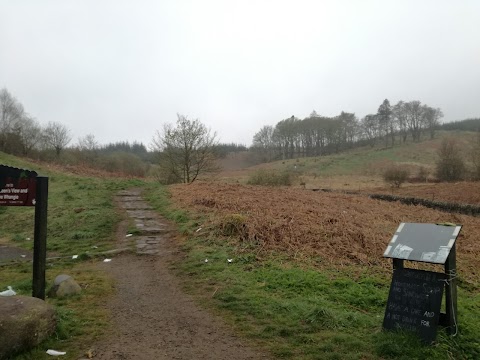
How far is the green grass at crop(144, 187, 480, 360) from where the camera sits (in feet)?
14.2

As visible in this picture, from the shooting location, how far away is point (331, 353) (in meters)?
4.17

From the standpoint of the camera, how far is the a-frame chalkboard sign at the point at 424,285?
177 inches

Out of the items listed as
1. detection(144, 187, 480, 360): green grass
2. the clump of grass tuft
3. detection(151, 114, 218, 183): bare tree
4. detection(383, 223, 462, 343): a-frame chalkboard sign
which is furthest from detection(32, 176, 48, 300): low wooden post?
detection(151, 114, 218, 183): bare tree

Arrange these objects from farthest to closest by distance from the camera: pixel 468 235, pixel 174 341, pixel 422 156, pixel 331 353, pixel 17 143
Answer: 1. pixel 422 156
2. pixel 17 143
3. pixel 468 235
4. pixel 174 341
5. pixel 331 353

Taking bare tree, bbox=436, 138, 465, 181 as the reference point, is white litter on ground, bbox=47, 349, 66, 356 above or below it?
below

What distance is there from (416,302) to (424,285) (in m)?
0.23

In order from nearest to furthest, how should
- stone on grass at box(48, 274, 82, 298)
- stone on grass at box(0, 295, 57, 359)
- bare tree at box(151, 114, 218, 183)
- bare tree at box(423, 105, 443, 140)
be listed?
stone on grass at box(0, 295, 57, 359) → stone on grass at box(48, 274, 82, 298) → bare tree at box(151, 114, 218, 183) → bare tree at box(423, 105, 443, 140)

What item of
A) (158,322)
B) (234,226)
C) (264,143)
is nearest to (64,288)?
(158,322)

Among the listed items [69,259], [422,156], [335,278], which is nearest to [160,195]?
[69,259]

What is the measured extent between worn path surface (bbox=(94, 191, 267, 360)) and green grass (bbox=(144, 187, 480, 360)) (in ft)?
0.89

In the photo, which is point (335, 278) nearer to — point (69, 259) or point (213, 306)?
point (213, 306)

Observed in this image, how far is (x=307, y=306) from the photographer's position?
543 cm

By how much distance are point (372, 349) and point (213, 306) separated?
237cm

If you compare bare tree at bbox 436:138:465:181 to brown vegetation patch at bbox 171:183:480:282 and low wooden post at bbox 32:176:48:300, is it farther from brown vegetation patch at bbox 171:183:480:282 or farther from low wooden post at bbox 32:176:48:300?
low wooden post at bbox 32:176:48:300
